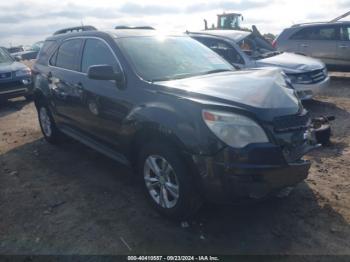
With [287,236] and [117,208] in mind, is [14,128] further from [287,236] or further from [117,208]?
[287,236]

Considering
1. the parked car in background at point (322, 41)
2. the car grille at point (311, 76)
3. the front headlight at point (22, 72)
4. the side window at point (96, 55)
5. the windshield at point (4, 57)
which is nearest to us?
the side window at point (96, 55)

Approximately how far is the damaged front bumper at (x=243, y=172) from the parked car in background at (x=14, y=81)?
7.75 metres

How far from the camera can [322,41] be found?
1114 centimetres

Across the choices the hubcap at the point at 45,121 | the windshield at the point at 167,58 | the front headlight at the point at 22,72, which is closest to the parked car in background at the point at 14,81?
the front headlight at the point at 22,72

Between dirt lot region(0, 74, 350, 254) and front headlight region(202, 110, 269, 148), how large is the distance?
3.06 feet

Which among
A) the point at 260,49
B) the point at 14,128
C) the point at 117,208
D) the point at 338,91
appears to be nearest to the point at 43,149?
the point at 14,128

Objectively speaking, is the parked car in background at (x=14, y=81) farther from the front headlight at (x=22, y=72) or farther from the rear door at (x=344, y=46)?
the rear door at (x=344, y=46)

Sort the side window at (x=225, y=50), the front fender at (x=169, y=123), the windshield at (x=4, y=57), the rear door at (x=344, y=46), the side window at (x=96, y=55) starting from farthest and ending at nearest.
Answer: the rear door at (x=344, y=46), the windshield at (x=4, y=57), the side window at (x=225, y=50), the side window at (x=96, y=55), the front fender at (x=169, y=123)

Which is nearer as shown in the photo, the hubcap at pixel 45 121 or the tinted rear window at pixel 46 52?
the tinted rear window at pixel 46 52

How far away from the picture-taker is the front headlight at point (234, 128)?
2885mm

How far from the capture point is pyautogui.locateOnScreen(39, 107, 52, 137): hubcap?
5.97 metres

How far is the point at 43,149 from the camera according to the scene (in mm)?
5910

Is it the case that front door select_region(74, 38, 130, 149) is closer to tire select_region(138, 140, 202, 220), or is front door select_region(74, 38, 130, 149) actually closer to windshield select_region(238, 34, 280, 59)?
tire select_region(138, 140, 202, 220)

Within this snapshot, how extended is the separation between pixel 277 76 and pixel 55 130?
3.75 m
